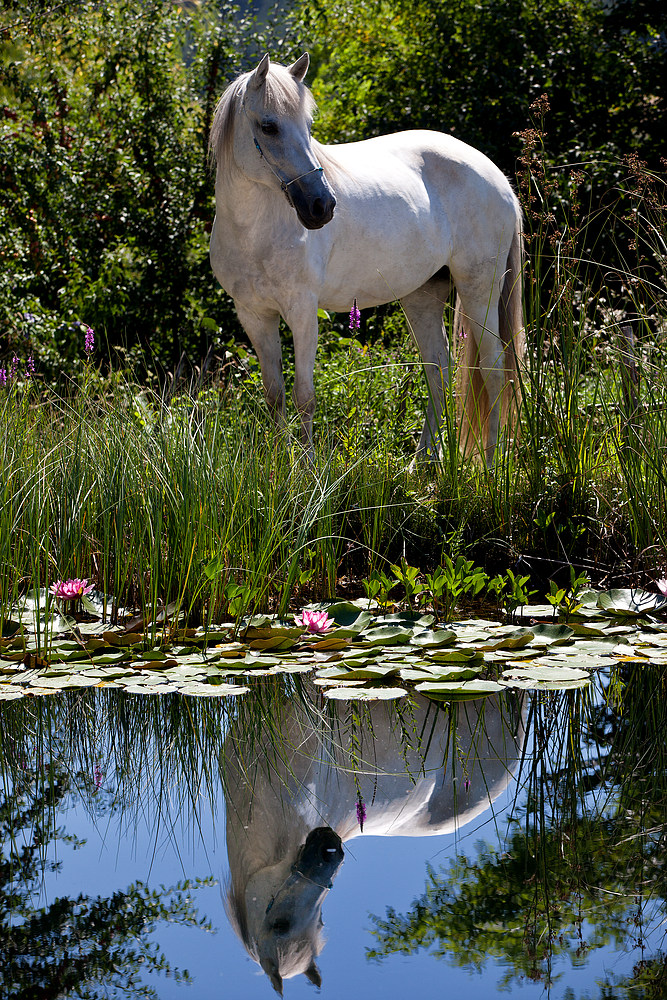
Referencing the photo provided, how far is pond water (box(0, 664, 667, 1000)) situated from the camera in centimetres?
138

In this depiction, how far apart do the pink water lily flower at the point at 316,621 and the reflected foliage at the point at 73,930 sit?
4.63ft

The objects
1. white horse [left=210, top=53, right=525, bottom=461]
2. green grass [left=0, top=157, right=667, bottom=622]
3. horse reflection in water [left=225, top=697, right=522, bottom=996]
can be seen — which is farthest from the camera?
white horse [left=210, top=53, right=525, bottom=461]

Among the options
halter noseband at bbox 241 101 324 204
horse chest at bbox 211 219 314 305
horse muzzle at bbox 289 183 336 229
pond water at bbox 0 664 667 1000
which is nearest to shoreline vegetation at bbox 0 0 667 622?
horse chest at bbox 211 219 314 305

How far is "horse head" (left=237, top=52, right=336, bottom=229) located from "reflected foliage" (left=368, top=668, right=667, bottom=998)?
2449mm

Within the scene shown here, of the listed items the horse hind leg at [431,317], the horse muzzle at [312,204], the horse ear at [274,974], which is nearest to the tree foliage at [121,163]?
the horse hind leg at [431,317]

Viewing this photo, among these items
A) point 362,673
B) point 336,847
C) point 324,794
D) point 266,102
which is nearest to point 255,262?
point 266,102

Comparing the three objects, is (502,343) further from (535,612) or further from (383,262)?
(535,612)

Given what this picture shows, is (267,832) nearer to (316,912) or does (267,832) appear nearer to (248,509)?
(316,912)

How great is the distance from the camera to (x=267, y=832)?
5.99ft

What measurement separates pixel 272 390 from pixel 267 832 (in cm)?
301

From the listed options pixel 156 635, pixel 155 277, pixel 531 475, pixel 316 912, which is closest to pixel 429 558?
pixel 531 475

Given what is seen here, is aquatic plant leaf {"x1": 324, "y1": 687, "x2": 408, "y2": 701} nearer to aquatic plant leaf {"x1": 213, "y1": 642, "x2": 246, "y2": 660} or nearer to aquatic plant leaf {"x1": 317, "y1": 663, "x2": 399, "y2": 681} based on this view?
aquatic plant leaf {"x1": 317, "y1": 663, "x2": 399, "y2": 681}

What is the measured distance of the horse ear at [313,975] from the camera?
53.1 inches

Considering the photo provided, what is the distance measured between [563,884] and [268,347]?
132 inches
